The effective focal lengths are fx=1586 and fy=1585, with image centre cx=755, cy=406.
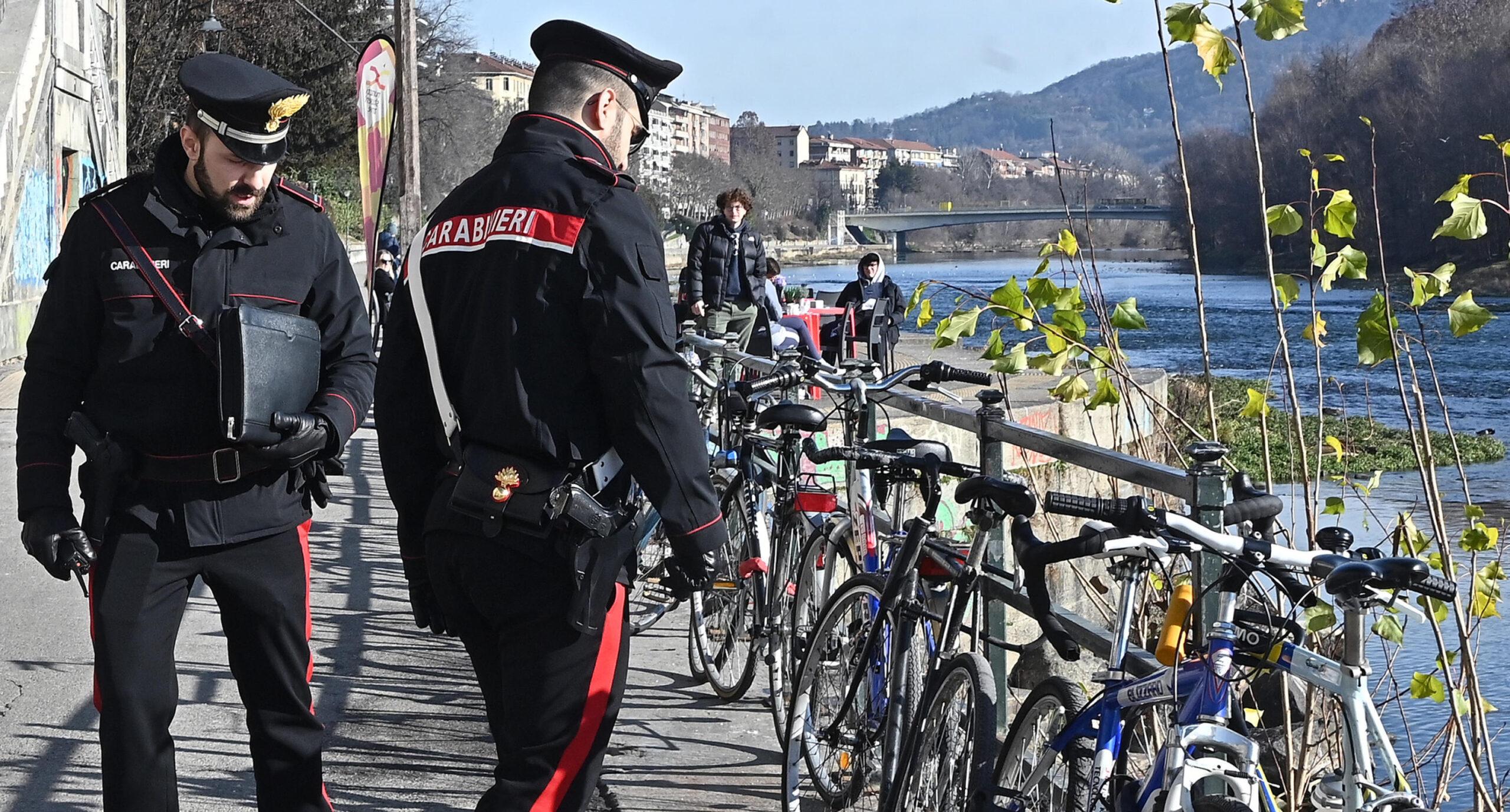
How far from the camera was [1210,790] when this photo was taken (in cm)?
257

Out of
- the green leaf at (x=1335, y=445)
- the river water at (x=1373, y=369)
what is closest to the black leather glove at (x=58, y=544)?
the river water at (x=1373, y=369)

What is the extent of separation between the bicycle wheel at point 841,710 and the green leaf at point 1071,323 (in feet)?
3.85

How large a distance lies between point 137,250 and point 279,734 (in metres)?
1.07

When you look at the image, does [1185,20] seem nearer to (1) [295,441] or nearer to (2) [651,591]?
(1) [295,441]

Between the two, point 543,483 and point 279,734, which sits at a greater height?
point 543,483

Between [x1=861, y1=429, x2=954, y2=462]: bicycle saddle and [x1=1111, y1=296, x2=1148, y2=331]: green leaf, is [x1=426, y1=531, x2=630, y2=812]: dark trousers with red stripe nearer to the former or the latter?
[x1=861, y1=429, x2=954, y2=462]: bicycle saddle

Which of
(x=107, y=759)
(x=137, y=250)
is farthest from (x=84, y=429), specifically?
(x=107, y=759)

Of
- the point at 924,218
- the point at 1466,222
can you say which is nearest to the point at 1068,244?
the point at 1466,222

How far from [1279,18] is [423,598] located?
2.63 meters

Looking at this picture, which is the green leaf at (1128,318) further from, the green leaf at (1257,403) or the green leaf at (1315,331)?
the green leaf at (1315,331)

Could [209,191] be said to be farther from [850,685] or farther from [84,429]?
[850,685]

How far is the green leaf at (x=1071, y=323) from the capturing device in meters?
4.62

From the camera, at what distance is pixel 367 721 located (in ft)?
17.1

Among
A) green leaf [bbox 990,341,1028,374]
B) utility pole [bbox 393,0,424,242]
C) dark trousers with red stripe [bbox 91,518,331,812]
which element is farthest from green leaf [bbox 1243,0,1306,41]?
utility pole [bbox 393,0,424,242]
